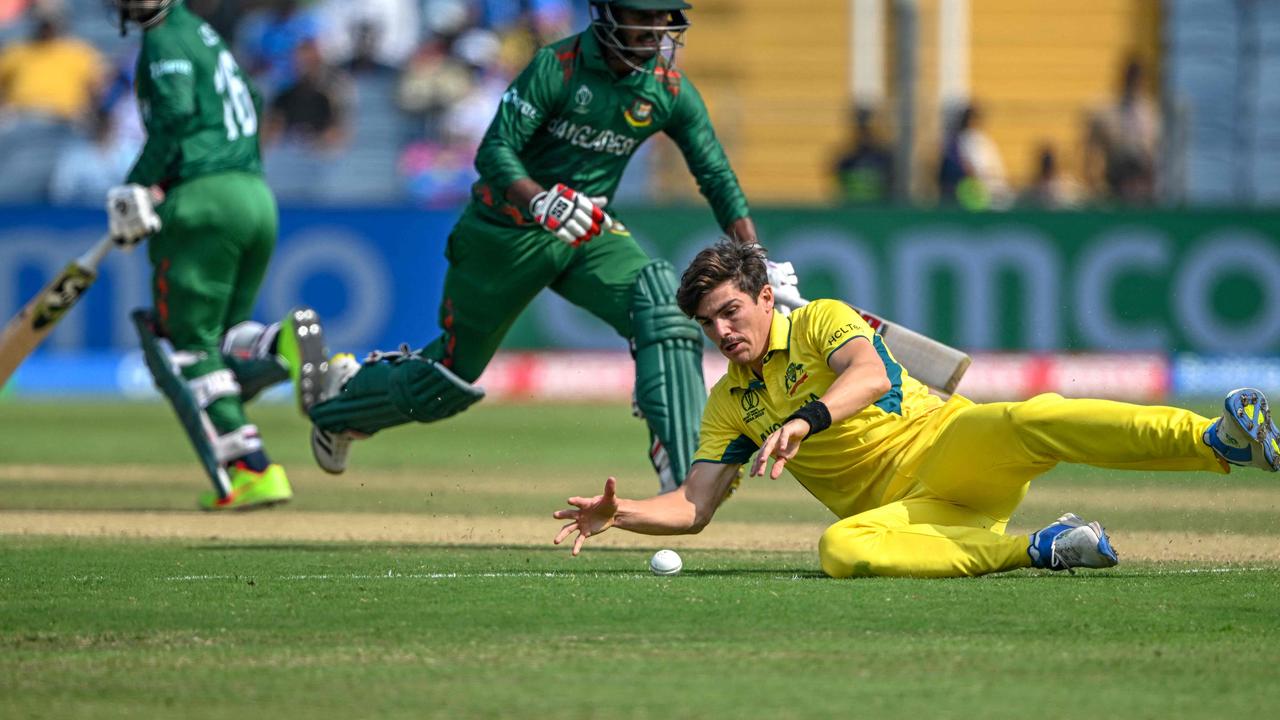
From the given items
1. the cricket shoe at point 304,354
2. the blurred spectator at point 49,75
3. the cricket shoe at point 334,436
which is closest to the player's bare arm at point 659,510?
the cricket shoe at point 334,436

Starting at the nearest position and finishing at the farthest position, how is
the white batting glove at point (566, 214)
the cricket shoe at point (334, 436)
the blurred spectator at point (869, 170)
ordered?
the white batting glove at point (566, 214), the cricket shoe at point (334, 436), the blurred spectator at point (869, 170)

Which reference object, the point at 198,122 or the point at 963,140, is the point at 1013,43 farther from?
the point at 198,122

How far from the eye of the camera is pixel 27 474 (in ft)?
35.5

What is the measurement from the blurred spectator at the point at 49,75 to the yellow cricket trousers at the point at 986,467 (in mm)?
14512

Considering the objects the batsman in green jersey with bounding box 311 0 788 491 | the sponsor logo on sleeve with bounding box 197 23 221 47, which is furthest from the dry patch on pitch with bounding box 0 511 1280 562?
the sponsor logo on sleeve with bounding box 197 23 221 47

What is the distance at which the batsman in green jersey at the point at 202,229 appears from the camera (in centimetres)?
905

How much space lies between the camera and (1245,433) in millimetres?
5668

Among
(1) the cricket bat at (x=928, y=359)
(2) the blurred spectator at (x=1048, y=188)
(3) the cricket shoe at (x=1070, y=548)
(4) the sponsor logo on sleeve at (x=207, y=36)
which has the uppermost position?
(4) the sponsor logo on sleeve at (x=207, y=36)

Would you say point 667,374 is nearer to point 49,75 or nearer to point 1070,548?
point 1070,548

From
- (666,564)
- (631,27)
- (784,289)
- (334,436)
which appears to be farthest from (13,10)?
(666,564)

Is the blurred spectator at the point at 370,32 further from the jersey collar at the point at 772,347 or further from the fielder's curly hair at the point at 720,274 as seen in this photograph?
the fielder's curly hair at the point at 720,274

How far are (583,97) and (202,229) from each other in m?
2.27

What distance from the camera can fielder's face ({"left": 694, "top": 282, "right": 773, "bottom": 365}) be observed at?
240 inches

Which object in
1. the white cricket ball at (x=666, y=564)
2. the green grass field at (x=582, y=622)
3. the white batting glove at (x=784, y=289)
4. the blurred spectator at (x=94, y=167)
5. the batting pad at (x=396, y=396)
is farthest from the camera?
the blurred spectator at (x=94, y=167)
